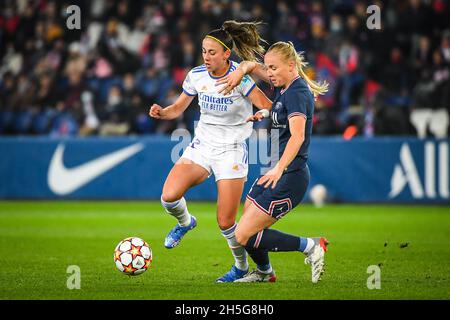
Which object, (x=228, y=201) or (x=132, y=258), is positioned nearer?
(x=132, y=258)

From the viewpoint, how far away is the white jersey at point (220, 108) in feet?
27.6

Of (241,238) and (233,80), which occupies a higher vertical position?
(233,80)

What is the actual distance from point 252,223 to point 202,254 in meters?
2.95

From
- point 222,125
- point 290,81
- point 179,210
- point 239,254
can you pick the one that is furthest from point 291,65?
point 179,210

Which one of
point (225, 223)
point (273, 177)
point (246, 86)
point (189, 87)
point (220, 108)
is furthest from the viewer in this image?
point (189, 87)

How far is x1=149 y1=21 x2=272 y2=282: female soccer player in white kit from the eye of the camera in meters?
8.28

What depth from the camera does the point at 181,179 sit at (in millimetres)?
8508

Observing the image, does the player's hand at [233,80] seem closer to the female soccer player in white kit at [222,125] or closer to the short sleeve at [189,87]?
the female soccer player in white kit at [222,125]

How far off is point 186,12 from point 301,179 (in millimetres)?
12830

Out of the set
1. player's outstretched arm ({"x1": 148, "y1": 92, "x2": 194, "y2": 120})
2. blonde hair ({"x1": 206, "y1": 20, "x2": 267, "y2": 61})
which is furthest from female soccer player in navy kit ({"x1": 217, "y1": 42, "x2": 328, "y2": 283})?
player's outstretched arm ({"x1": 148, "y1": 92, "x2": 194, "y2": 120})

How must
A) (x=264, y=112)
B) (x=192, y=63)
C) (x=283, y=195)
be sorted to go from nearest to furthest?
(x=283, y=195) < (x=264, y=112) < (x=192, y=63)

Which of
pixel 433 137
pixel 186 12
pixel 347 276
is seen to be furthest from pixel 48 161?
pixel 347 276

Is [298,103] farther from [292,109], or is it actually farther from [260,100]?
[260,100]

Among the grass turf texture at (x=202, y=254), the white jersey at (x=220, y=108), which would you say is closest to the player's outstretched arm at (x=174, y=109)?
the white jersey at (x=220, y=108)
